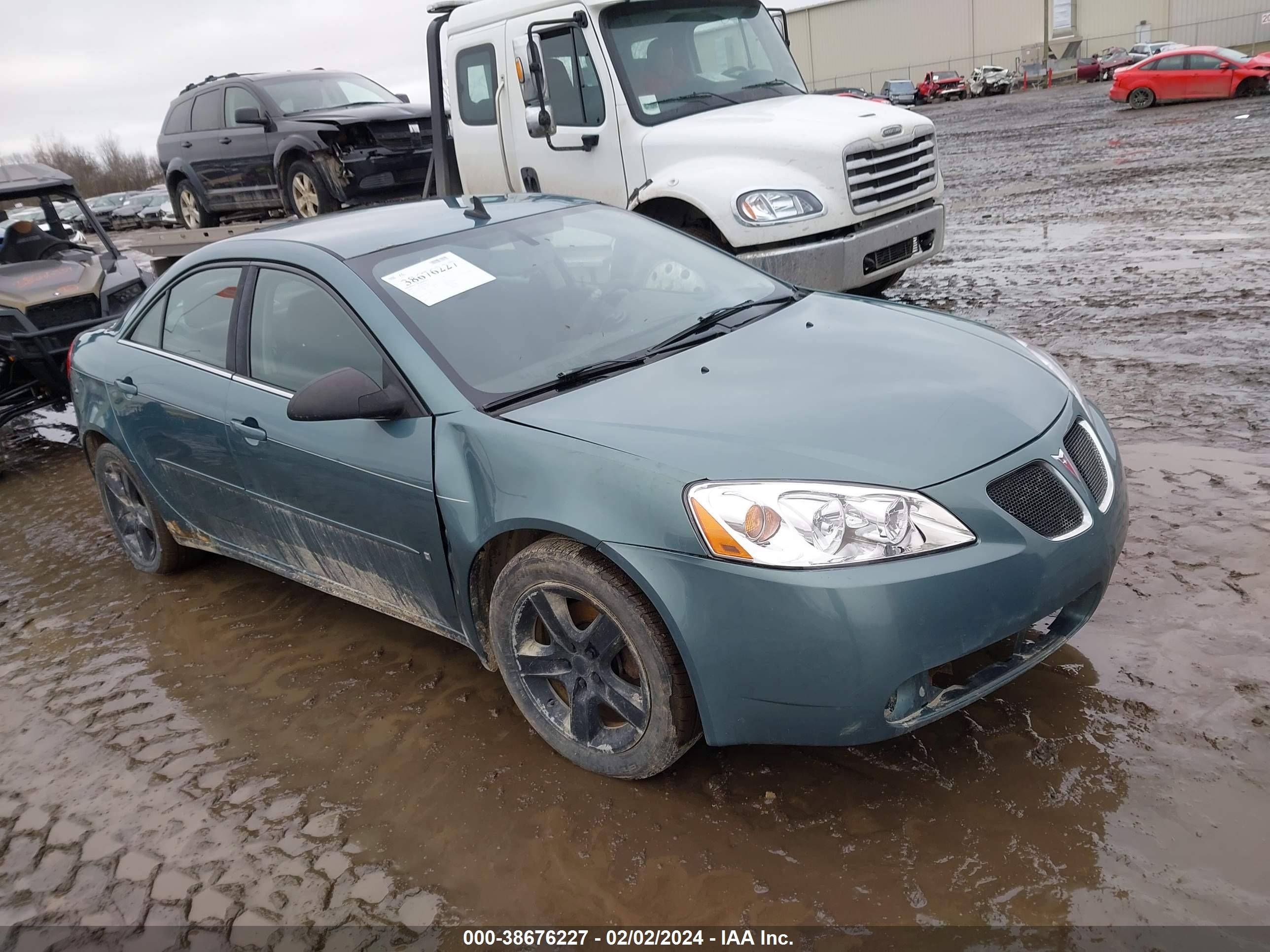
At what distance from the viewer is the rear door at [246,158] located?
1027 centimetres

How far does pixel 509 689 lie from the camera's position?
3.15 meters

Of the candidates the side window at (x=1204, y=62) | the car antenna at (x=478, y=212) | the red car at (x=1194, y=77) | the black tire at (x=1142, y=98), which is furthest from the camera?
the black tire at (x=1142, y=98)

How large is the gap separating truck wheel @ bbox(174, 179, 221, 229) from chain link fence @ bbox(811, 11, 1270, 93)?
143 feet

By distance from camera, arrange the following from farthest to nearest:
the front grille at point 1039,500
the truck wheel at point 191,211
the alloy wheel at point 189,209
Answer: the alloy wheel at point 189,209 → the truck wheel at point 191,211 → the front grille at point 1039,500

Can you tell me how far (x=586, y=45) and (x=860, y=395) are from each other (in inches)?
194

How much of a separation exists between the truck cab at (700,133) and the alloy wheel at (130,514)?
356cm

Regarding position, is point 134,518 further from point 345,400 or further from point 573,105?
point 573,105

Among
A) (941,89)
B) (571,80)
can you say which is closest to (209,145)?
(571,80)

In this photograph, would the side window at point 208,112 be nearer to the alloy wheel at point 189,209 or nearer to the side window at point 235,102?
the side window at point 235,102

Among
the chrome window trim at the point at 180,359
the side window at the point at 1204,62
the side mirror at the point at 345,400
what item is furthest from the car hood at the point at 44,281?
the side window at the point at 1204,62

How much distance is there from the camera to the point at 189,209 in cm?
1205

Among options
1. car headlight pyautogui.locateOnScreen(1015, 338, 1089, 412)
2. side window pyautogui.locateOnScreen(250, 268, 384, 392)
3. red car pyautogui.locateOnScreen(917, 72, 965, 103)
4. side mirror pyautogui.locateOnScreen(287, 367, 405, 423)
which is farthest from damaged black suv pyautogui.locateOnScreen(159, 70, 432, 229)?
red car pyautogui.locateOnScreen(917, 72, 965, 103)

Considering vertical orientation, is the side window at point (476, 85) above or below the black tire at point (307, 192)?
above

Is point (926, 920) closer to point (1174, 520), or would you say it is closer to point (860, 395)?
point (860, 395)
